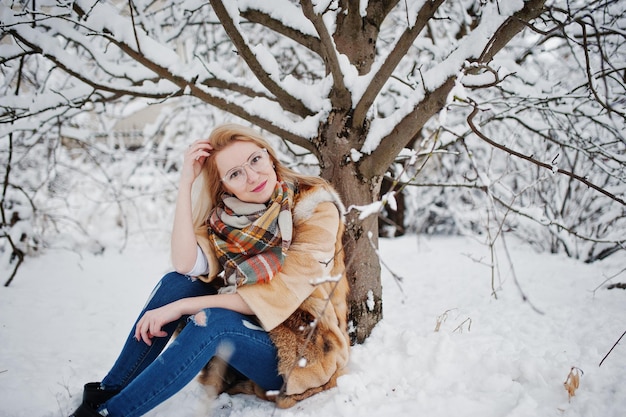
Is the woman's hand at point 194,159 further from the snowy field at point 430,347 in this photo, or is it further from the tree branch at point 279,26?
the snowy field at point 430,347

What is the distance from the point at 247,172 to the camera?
1.65 m

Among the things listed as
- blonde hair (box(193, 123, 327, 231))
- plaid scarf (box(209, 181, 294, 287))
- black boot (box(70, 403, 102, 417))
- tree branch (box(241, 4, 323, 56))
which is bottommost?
black boot (box(70, 403, 102, 417))

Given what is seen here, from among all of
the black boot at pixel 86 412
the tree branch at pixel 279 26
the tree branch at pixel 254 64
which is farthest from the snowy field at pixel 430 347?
the tree branch at pixel 279 26

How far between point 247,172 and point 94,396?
108 centimetres

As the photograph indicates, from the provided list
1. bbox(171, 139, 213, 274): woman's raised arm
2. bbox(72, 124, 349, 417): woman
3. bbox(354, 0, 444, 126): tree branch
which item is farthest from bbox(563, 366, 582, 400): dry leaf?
bbox(171, 139, 213, 274): woman's raised arm

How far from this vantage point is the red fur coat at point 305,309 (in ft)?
4.80

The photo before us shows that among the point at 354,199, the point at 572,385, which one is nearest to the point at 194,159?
the point at 354,199

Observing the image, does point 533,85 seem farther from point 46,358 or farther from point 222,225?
point 46,358

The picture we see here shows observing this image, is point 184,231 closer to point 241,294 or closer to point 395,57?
point 241,294

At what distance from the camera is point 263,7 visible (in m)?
1.87

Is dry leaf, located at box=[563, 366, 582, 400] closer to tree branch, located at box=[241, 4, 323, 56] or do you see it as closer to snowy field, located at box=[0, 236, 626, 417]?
snowy field, located at box=[0, 236, 626, 417]

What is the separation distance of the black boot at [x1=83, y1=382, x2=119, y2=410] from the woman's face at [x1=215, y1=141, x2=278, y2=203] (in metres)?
0.96

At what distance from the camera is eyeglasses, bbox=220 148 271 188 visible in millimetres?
1656

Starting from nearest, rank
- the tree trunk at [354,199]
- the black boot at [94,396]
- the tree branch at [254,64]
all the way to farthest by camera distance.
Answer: the black boot at [94,396] → the tree branch at [254,64] → the tree trunk at [354,199]
